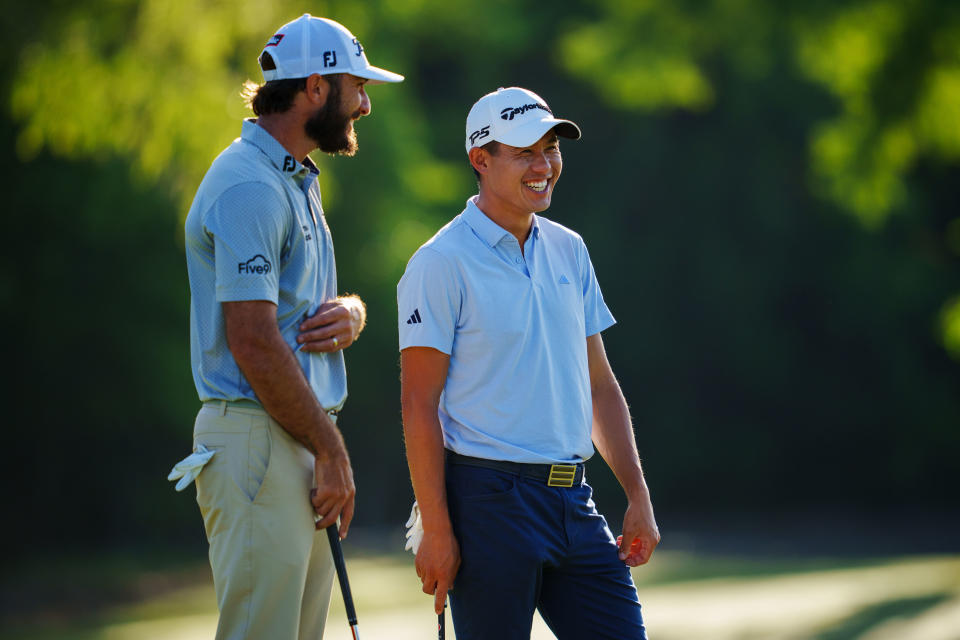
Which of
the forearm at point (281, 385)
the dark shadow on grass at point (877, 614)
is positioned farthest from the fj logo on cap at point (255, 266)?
the dark shadow on grass at point (877, 614)

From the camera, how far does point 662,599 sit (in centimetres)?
1197

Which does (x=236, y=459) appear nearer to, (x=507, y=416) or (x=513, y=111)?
(x=507, y=416)

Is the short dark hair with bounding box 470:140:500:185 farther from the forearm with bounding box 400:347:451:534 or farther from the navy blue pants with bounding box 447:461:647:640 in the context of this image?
the navy blue pants with bounding box 447:461:647:640

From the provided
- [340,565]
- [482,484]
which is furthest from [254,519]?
[482,484]

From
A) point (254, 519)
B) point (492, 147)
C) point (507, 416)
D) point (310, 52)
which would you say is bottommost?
point (254, 519)

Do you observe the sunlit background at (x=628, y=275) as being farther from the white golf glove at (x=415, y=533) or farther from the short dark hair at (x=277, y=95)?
the white golf glove at (x=415, y=533)

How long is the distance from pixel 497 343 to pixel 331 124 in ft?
2.58

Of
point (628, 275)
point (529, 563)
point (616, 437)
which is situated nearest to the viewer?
point (529, 563)

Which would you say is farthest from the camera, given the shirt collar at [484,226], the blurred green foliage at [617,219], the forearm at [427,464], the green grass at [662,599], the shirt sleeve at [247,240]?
the green grass at [662,599]

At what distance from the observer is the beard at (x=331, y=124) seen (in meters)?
3.48

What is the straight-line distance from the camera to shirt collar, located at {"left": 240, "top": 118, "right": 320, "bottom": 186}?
3414mm

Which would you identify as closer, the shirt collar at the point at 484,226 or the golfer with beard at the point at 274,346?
the golfer with beard at the point at 274,346

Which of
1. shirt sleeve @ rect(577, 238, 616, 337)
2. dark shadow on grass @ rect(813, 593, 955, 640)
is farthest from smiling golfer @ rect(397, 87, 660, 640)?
dark shadow on grass @ rect(813, 593, 955, 640)

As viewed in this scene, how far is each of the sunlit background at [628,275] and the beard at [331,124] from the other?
13.2ft
